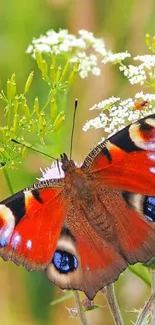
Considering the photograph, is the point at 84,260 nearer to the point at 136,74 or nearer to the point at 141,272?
the point at 141,272

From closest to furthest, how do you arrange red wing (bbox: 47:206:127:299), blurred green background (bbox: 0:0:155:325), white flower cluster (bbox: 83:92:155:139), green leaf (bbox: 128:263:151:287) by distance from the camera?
red wing (bbox: 47:206:127:299)
white flower cluster (bbox: 83:92:155:139)
green leaf (bbox: 128:263:151:287)
blurred green background (bbox: 0:0:155:325)

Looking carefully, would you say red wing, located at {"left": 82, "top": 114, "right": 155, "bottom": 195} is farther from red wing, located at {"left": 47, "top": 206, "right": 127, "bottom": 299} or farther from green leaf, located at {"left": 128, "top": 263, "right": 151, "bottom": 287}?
green leaf, located at {"left": 128, "top": 263, "right": 151, "bottom": 287}

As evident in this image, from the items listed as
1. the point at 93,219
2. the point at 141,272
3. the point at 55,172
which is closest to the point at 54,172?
the point at 55,172

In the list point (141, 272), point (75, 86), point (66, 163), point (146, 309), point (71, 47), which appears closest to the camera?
point (146, 309)

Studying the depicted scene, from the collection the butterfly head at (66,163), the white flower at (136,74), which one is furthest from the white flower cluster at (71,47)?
the butterfly head at (66,163)

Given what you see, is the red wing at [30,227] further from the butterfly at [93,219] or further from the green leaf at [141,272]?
the green leaf at [141,272]

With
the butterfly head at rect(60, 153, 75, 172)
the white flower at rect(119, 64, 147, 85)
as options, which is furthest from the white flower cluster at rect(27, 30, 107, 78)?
the butterfly head at rect(60, 153, 75, 172)
